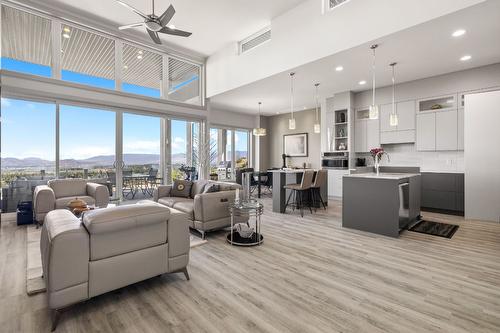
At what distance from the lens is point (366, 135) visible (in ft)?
21.9

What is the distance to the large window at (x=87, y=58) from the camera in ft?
16.8

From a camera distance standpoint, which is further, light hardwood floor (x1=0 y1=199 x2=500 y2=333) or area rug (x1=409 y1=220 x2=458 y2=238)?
area rug (x1=409 y1=220 x2=458 y2=238)

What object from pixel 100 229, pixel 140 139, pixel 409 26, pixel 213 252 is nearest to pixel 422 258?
pixel 213 252

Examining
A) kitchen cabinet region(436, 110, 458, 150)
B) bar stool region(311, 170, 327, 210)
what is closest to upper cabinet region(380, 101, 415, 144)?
kitchen cabinet region(436, 110, 458, 150)

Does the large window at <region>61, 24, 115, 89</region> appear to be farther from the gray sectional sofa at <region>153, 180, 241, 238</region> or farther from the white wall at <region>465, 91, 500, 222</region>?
the white wall at <region>465, 91, 500, 222</region>

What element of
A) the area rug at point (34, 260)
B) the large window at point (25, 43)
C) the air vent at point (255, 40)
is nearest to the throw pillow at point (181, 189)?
the area rug at point (34, 260)

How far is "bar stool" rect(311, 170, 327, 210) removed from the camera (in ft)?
17.8

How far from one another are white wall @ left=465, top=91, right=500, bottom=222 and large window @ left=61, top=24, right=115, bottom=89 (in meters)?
7.67

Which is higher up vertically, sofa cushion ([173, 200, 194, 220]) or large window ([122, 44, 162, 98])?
large window ([122, 44, 162, 98])

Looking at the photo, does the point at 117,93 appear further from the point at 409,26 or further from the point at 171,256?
the point at 409,26

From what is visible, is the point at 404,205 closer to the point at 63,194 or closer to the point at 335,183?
the point at 335,183

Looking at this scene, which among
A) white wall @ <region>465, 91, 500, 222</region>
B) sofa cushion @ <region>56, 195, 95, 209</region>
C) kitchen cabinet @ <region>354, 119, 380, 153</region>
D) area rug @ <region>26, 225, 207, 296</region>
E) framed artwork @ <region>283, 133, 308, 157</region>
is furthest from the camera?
framed artwork @ <region>283, 133, 308, 157</region>

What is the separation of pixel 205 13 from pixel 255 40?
133 centimetres

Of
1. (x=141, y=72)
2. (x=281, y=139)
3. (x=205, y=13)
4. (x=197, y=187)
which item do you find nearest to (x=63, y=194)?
(x=197, y=187)
